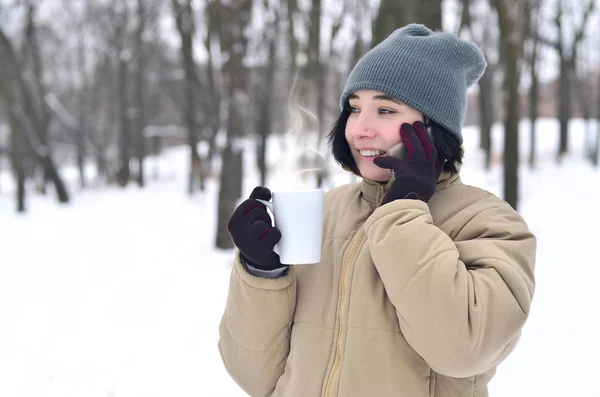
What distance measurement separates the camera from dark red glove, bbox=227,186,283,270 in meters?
1.36

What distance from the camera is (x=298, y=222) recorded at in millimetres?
1364

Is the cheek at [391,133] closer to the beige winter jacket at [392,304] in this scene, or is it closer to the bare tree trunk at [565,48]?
the beige winter jacket at [392,304]

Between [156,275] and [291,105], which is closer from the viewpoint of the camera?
[291,105]

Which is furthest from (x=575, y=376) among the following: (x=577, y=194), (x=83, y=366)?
(x=577, y=194)

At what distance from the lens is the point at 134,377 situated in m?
3.68

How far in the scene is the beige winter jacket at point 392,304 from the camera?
120cm

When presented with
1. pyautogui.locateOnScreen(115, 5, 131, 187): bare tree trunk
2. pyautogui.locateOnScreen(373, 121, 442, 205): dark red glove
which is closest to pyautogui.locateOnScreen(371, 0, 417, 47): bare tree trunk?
pyautogui.locateOnScreen(373, 121, 442, 205): dark red glove

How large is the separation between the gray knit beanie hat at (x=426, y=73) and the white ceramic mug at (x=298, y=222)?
1.23ft

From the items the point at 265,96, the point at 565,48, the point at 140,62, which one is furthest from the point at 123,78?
the point at 565,48

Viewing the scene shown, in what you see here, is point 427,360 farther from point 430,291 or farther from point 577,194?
point 577,194

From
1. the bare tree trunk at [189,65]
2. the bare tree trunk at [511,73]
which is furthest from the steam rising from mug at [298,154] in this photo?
the bare tree trunk at [189,65]

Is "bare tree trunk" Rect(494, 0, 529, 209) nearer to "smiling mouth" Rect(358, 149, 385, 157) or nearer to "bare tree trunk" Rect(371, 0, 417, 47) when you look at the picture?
"bare tree trunk" Rect(371, 0, 417, 47)

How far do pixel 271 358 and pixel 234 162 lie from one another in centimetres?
619

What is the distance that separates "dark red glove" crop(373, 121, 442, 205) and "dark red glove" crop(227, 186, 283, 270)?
1.02ft
